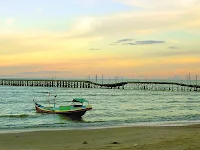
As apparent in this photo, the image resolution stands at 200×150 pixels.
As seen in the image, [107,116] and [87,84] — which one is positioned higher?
[87,84]

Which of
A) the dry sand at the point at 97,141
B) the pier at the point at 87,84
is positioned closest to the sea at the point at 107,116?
the dry sand at the point at 97,141

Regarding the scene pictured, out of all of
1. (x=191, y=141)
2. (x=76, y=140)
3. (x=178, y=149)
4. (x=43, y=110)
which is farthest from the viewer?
(x=43, y=110)

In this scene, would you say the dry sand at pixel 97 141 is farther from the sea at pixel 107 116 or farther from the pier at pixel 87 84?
the pier at pixel 87 84

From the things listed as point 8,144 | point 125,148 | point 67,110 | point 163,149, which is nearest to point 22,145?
point 8,144

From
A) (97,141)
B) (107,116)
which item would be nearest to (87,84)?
(107,116)

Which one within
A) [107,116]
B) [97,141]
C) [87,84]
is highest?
[87,84]

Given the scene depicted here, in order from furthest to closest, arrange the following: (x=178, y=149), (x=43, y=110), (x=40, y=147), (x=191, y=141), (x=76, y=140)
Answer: (x=43, y=110) → (x=76, y=140) → (x=40, y=147) → (x=191, y=141) → (x=178, y=149)

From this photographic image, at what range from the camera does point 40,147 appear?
12.0 meters

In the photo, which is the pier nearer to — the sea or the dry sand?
the sea

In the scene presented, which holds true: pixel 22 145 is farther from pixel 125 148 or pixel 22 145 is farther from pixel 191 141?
pixel 191 141

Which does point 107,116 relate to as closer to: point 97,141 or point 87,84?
point 97,141

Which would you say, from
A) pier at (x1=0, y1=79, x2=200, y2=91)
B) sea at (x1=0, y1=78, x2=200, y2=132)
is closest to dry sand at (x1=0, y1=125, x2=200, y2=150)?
sea at (x1=0, y1=78, x2=200, y2=132)

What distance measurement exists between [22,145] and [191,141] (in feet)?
20.2

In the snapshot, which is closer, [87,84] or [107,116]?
[107,116]
